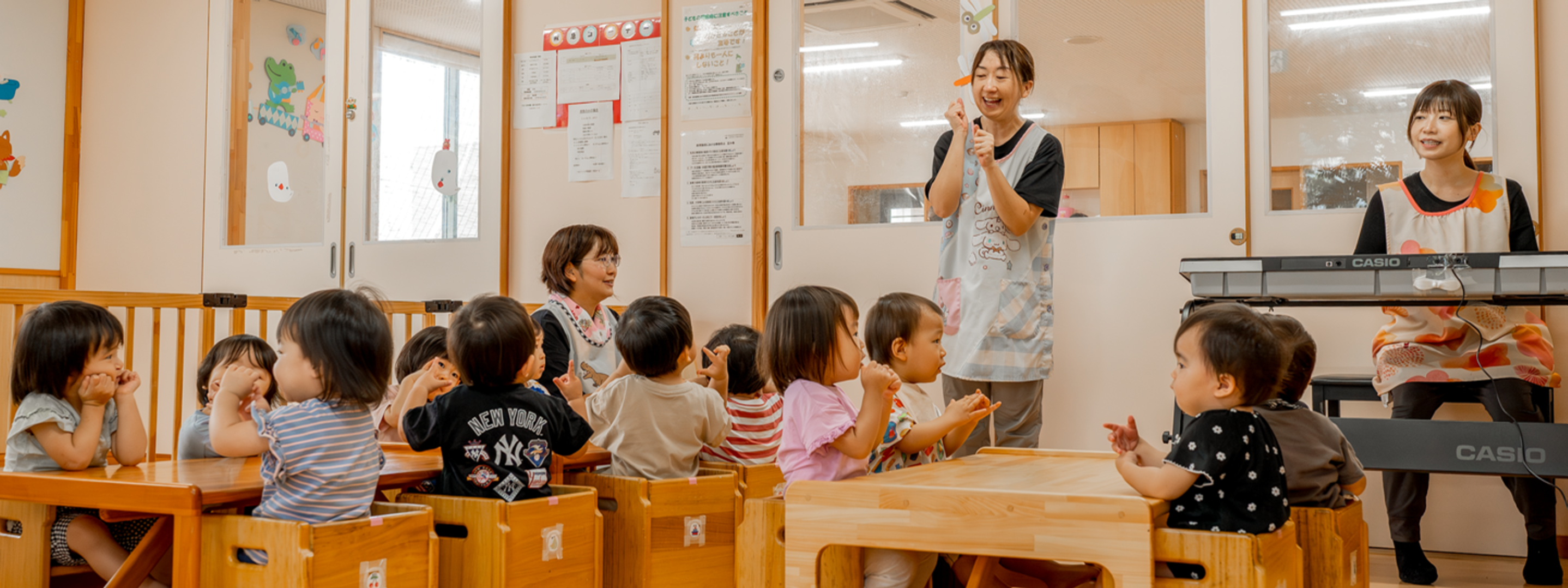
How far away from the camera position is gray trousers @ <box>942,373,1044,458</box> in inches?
107

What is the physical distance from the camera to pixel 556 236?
3172 mm

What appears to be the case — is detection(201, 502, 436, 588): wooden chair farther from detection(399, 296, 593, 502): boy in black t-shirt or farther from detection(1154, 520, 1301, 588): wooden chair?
detection(1154, 520, 1301, 588): wooden chair

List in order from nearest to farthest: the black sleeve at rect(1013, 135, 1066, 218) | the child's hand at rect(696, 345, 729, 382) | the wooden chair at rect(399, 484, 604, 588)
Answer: the wooden chair at rect(399, 484, 604, 588)
the child's hand at rect(696, 345, 729, 382)
the black sleeve at rect(1013, 135, 1066, 218)

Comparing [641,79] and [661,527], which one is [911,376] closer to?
[661,527]

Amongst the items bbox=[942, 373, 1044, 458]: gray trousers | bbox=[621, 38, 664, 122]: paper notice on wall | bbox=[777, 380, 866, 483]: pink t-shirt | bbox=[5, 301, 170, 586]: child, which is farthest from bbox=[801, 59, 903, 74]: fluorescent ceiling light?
bbox=[5, 301, 170, 586]: child

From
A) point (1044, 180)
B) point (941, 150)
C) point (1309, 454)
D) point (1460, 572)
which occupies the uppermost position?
point (941, 150)

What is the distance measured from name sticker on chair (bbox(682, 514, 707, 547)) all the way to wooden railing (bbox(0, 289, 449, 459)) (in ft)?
3.89

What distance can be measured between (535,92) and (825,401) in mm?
2786

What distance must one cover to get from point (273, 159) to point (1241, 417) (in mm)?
4532

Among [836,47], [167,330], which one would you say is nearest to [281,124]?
[167,330]

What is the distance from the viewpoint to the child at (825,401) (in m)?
1.86

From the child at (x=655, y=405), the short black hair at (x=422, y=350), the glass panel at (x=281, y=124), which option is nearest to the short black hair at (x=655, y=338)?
the child at (x=655, y=405)

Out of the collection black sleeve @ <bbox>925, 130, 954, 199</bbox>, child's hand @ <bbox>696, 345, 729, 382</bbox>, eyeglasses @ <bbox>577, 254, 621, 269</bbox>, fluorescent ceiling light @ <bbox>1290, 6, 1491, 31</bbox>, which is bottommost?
child's hand @ <bbox>696, 345, 729, 382</bbox>

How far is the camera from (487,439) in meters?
2.15
